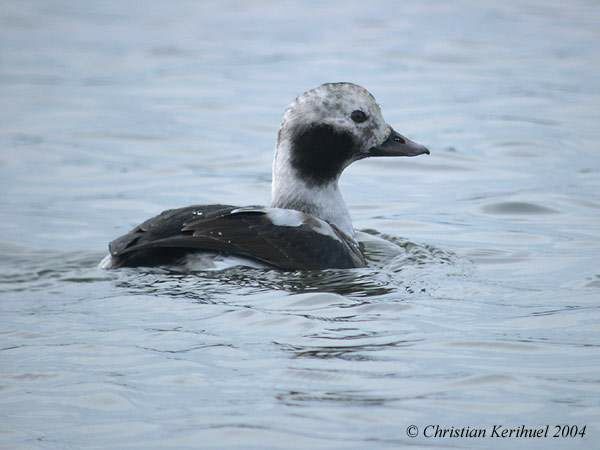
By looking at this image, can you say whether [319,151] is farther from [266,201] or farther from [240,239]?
[266,201]

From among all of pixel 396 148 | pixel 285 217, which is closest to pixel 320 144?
pixel 396 148

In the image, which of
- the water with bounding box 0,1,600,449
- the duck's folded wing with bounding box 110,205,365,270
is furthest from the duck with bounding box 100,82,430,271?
the water with bounding box 0,1,600,449

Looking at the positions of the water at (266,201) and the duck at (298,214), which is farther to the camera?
the duck at (298,214)

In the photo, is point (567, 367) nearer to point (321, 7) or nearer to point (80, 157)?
point (80, 157)

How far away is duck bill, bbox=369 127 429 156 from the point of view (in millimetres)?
8938

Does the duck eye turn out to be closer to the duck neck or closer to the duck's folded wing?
the duck neck

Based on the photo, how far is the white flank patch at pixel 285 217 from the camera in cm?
792

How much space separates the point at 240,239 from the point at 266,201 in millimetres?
4130

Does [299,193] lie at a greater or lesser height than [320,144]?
lesser

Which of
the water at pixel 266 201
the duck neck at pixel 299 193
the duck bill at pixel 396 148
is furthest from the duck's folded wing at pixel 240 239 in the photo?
the duck bill at pixel 396 148

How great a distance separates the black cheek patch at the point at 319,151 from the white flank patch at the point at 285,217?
513 mm

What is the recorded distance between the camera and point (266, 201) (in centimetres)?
1182

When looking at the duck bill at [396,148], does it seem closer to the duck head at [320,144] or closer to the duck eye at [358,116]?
the duck head at [320,144]

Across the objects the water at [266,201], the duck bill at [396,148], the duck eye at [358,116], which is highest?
the duck eye at [358,116]
